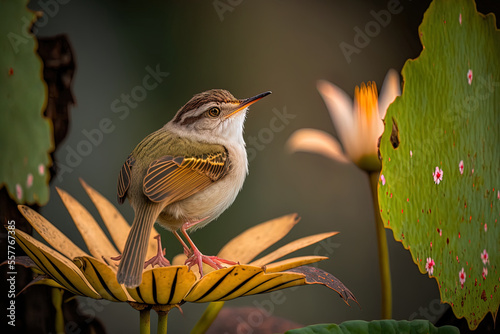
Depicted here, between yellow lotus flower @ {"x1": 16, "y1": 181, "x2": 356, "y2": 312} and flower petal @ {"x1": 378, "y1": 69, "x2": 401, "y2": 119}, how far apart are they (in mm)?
380

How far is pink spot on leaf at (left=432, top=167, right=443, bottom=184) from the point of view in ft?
5.40

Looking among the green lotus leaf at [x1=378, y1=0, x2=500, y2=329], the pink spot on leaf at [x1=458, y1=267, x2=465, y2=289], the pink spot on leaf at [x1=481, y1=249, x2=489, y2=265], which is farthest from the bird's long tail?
the pink spot on leaf at [x1=481, y1=249, x2=489, y2=265]

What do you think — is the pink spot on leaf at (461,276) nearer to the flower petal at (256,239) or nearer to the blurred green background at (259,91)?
the blurred green background at (259,91)

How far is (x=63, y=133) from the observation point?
134 centimetres

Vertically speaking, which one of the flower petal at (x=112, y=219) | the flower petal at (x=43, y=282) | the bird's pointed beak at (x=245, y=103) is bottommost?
the flower petal at (x=43, y=282)

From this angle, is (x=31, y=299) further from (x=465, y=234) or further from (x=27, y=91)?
(x=465, y=234)

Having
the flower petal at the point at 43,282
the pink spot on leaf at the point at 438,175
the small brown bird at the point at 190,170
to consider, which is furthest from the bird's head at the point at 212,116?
the pink spot on leaf at the point at 438,175

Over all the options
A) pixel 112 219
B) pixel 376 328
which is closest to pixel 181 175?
pixel 112 219

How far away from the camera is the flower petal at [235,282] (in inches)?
43.6

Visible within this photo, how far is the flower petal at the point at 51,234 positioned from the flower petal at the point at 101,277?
17 cm

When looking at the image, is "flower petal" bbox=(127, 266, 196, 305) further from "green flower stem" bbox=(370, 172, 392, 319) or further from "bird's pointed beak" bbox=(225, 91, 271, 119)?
"green flower stem" bbox=(370, 172, 392, 319)

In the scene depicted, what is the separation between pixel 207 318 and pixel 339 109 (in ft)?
2.18

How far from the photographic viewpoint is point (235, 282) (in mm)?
1132

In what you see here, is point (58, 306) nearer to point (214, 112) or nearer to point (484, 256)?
point (214, 112)
